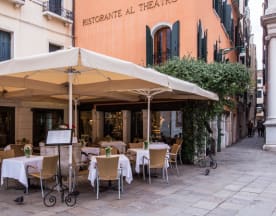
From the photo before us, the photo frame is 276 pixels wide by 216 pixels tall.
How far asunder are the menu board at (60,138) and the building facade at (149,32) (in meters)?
7.65

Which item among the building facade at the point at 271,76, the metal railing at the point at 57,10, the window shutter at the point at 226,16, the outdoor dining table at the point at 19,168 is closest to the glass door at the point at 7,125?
the metal railing at the point at 57,10

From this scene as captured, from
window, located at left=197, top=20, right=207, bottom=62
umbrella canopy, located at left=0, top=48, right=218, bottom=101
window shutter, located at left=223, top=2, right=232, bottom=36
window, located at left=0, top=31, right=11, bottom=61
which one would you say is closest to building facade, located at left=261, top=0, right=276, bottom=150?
window shutter, located at left=223, top=2, right=232, bottom=36

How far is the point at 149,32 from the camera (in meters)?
15.1

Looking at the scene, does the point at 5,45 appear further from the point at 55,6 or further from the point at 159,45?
the point at 159,45

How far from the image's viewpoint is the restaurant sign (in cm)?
1514

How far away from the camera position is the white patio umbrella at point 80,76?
5.43 meters

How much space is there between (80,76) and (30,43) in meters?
7.37

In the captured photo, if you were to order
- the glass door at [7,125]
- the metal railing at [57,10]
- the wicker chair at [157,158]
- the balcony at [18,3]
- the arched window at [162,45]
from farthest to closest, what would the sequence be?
the metal railing at [57,10], the arched window at [162,45], the balcony at [18,3], the glass door at [7,125], the wicker chair at [157,158]

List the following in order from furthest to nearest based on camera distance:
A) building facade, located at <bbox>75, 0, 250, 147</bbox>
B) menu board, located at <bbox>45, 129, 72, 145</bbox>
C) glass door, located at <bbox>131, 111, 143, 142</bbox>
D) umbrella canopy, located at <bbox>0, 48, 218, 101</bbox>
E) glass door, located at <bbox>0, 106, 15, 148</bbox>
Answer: glass door, located at <bbox>131, 111, 143, 142</bbox> < building facade, located at <bbox>75, 0, 250, 147</bbox> < glass door, located at <bbox>0, 106, 15, 148</bbox> < menu board, located at <bbox>45, 129, 72, 145</bbox> < umbrella canopy, located at <bbox>0, 48, 218, 101</bbox>

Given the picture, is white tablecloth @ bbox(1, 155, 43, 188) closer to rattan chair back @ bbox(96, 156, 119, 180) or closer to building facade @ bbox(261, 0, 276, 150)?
rattan chair back @ bbox(96, 156, 119, 180)

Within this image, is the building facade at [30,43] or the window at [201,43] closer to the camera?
the building facade at [30,43]

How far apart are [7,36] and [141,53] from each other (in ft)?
19.0

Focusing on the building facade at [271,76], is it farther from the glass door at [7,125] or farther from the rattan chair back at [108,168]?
the rattan chair back at [108,168]

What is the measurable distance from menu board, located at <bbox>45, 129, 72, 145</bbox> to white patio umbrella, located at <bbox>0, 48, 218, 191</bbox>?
435 mm
